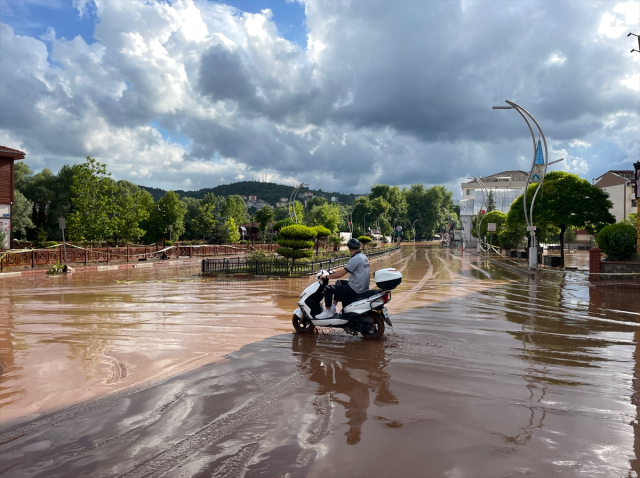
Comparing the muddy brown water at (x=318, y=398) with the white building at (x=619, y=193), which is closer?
the muddy brown water at (x=318, y=398)

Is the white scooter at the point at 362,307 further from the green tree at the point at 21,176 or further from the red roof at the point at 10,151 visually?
the green tree at the point at 21,176

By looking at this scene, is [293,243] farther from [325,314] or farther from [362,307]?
[362,307]

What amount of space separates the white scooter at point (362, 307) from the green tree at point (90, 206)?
37329 millimetres

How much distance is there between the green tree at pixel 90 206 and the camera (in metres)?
40.2

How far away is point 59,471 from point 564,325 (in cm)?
940

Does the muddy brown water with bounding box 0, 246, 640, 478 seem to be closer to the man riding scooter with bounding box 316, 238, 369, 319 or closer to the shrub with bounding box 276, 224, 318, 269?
the man riding scooter with bounding box 316, 238, 369, 319

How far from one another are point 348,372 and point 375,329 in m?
2.19

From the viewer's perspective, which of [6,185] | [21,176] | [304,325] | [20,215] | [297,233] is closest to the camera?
[304,325]

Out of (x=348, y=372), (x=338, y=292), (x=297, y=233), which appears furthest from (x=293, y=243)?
(x=348, y=372)

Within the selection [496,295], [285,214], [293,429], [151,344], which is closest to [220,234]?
[496,295]

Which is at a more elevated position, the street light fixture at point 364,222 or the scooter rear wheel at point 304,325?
the street light fixture at point 364,222

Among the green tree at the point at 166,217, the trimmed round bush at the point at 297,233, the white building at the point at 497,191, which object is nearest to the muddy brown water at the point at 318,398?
the trimmed round bush at the point at 297,233

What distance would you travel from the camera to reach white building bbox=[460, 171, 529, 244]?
96062mm

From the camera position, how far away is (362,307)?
8102mm
